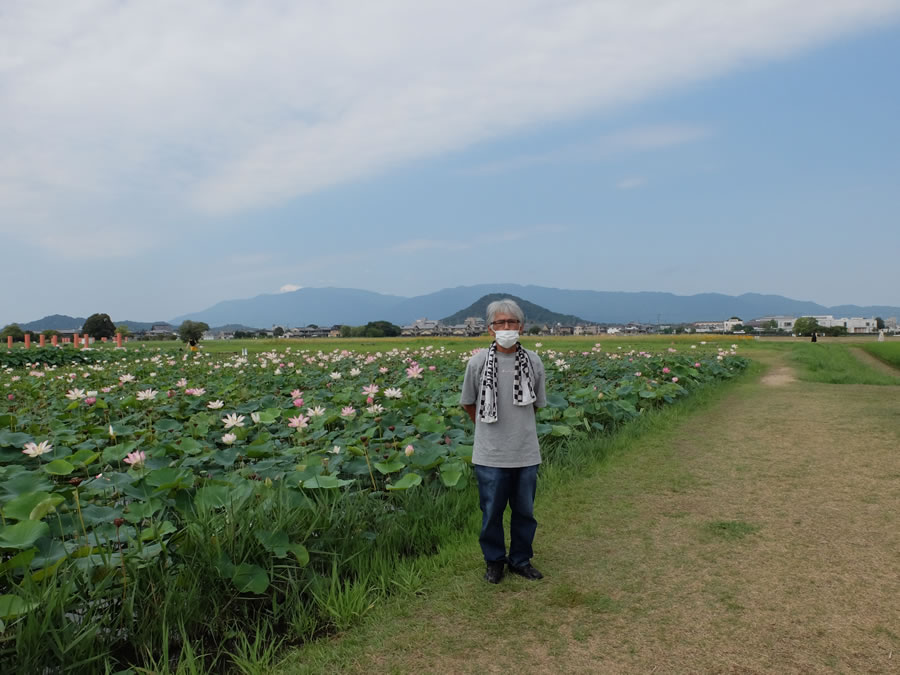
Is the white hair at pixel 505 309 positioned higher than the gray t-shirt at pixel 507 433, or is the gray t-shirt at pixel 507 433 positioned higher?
the white hair at pixel 505 309

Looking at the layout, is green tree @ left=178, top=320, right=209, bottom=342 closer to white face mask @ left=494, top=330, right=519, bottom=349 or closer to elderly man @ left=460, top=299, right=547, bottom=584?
elderly man @ left=460, top=299, right=547, bottom=584

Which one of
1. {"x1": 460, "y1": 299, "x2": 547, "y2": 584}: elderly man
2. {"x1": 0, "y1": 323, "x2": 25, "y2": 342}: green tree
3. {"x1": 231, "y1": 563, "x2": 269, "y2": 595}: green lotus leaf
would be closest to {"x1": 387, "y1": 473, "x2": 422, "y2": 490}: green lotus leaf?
{"x1": 460, "y1": 299, "x2": 547, "y2": 584}: elderly man

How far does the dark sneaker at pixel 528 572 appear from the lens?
354cm

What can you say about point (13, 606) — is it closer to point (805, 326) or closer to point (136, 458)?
point (136, 458)

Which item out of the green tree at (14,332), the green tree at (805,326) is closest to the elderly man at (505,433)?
the green tree at (14,332)

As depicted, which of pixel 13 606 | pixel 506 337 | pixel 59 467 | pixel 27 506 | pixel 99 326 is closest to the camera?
pixel 13 606

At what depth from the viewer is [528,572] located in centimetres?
356

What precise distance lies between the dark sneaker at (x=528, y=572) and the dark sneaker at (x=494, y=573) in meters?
0.13

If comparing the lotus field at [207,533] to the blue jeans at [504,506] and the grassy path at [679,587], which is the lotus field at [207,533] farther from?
the blue jeans at [504,506]

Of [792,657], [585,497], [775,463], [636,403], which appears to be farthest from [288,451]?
[636,403]

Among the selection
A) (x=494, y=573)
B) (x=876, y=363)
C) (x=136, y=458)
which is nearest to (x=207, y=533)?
(x=136, y=458)

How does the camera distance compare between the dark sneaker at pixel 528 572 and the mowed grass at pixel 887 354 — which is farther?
the mowed grass at pixel 887 354

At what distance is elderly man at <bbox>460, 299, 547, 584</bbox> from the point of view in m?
3.42

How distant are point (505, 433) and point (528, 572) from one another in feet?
3.02
